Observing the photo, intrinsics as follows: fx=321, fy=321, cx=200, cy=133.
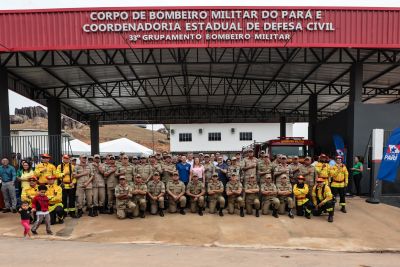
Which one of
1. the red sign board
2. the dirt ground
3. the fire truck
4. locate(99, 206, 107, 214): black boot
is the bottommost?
the dirt ground

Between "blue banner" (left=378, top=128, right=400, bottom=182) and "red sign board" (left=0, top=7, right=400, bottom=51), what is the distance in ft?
10.6

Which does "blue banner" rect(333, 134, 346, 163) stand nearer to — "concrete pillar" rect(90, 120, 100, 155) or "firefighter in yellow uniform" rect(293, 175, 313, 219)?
"firefighter in yellow uniform" rect(293, 175, 313, 219)

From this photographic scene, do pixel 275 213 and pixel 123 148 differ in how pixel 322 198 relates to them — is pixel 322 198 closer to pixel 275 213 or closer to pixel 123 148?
pixel 275 213

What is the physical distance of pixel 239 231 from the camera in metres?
7.28

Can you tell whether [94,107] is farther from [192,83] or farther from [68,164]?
[68,164]

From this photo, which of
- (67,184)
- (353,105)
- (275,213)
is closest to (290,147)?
(353,105)

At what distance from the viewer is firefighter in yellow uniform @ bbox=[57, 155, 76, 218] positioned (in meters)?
8.27

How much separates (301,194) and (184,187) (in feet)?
10.2

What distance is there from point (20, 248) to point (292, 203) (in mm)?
6377

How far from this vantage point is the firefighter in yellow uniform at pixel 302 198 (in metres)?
8.37

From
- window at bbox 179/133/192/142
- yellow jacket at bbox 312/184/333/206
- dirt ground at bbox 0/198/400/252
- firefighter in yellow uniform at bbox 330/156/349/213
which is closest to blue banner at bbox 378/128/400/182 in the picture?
dirt ground at bbox 0/198/400/252

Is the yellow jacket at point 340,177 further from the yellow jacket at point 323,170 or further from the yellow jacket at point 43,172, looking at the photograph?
the yellow jacket at point 43,172

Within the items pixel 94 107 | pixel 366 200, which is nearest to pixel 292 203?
pixel 366 200

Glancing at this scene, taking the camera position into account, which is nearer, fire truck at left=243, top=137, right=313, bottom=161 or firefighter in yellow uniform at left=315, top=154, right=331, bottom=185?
firefighter in yellow uniform at left=315, top=154, right=331, bottom=185
